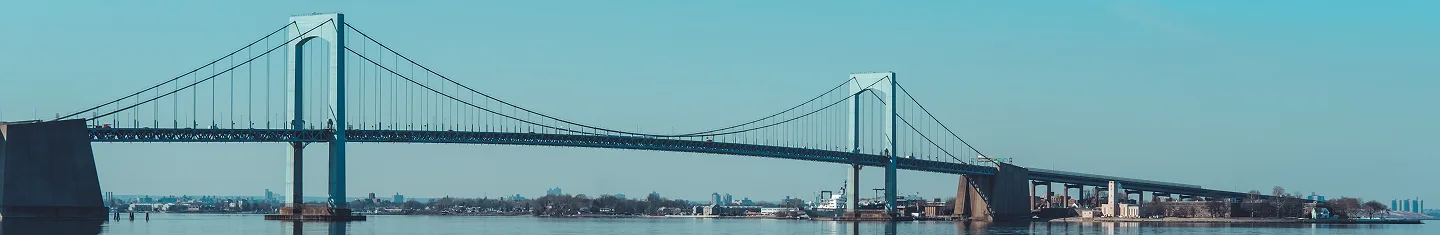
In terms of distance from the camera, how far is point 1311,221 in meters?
106

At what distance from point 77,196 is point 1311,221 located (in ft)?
232

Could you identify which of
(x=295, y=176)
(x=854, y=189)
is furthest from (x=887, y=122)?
(x=295, y=176)

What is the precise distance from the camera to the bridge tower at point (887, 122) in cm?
9625

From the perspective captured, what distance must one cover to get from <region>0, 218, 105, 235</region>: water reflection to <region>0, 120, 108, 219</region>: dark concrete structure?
633 millimetres

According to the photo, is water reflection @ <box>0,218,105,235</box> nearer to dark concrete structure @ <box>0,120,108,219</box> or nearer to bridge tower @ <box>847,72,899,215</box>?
dark concrete structure @ <box>0,120,108,219</box>

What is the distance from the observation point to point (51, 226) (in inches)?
2016

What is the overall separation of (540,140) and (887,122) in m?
27.1

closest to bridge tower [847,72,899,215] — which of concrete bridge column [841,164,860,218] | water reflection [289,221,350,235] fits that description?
concrete bridge column [841,164,860,218]


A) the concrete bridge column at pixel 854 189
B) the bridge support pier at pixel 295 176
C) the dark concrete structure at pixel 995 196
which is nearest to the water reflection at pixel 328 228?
the bridge support pier at pixel 295 176

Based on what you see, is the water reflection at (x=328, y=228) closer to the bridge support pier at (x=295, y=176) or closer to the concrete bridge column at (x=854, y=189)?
the bridge support pier at (x=295, y=176)

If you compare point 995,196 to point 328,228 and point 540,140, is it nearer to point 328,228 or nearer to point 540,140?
point 540,140

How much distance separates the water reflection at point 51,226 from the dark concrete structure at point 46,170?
63 centimetres

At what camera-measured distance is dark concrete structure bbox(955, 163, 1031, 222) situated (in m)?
104

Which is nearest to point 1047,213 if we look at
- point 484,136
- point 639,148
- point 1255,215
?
point 1255,215
